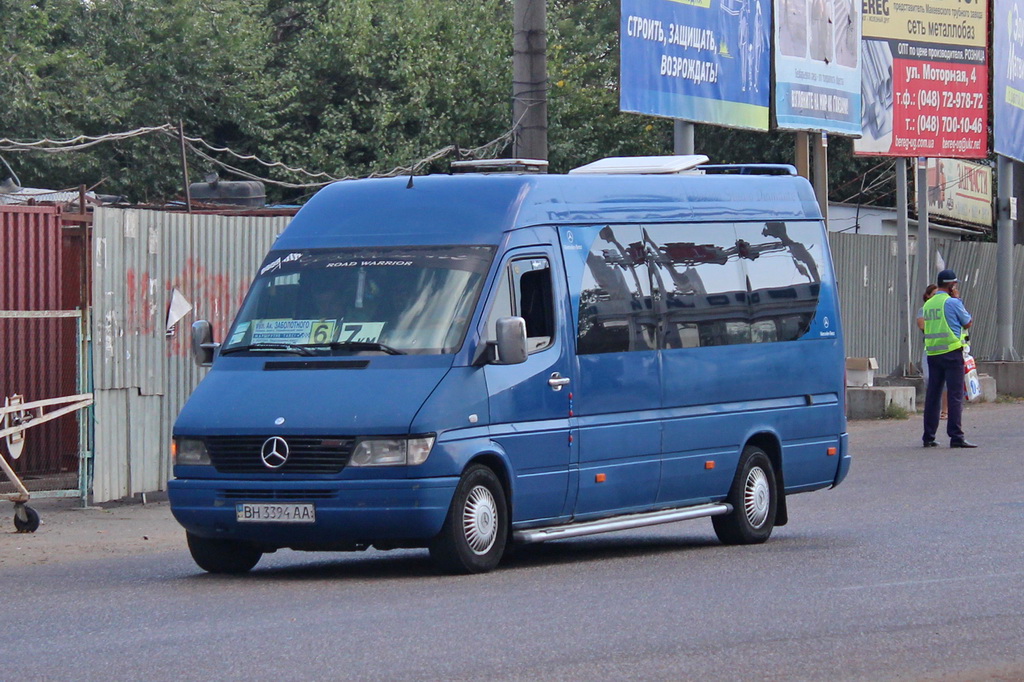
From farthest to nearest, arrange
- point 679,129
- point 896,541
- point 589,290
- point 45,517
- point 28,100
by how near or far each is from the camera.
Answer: point 28,100 < point 679,129 < point 45,517 < point 896,541 < point 589,290

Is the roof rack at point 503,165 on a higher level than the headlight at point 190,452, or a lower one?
higher

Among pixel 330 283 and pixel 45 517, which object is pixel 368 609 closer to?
pixel 330 283

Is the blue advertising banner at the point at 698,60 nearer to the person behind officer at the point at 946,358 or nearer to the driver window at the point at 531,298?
the person behind officer at the point at 946,358

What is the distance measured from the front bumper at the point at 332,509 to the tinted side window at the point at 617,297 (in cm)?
173

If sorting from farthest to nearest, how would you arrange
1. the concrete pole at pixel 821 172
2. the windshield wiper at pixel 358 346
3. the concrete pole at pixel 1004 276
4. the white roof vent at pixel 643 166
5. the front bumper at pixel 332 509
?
the concrete pole at pixel 1004 276 < the concrete pole at pixel 821 172 < the white roof vent at pixel 643 166 < the windshield wiper at pixel 358 346 < the front bumper at pixel 332 509

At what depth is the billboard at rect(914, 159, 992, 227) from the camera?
1396 inches

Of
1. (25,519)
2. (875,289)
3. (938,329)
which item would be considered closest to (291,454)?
(25,519)

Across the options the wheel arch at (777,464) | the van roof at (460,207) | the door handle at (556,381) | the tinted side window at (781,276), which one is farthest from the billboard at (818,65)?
the door handle at (556,381)

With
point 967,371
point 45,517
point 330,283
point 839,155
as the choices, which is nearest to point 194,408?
point 330,283

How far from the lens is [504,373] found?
9.91m

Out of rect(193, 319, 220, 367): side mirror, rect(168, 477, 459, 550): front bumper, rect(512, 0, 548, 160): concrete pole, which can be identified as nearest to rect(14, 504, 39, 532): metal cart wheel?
rect(193, 319, 220, 367): side mirror

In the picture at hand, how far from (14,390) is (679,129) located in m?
9.05

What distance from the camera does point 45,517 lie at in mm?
13516

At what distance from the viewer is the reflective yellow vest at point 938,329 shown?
19203 mm
